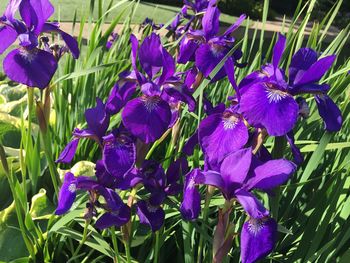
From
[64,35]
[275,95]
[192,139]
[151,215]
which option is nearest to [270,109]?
[275,95]

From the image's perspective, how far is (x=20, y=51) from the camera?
3.57ft

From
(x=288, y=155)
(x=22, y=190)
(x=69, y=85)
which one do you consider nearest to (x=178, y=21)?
(x=69, y=85)

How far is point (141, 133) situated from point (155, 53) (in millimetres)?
179

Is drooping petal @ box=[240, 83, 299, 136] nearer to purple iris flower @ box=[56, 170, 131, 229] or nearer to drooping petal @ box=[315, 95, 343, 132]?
drooping petal @ box=[315, 95, 343, 132]

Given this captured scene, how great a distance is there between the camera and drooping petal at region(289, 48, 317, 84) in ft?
3.32

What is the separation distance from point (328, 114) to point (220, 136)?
0.79ft

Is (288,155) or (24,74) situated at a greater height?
(24,74)

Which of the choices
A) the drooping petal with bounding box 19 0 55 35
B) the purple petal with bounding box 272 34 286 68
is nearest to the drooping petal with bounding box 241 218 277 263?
the purple petal with bounding box 272 34 286 68

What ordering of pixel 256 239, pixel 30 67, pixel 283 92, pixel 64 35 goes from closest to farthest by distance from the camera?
pixel 256 239 < pixel 283 92 < pixel 30 67 < pixel 64 35

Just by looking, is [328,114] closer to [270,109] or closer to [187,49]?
[270,109]

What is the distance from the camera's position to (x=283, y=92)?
96 centimetres

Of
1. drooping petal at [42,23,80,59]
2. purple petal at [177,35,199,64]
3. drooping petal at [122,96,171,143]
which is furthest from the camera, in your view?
purple petal at [177,35,199,64]

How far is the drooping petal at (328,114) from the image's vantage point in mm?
1016

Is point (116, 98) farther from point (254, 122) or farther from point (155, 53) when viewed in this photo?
point (254, 122)
